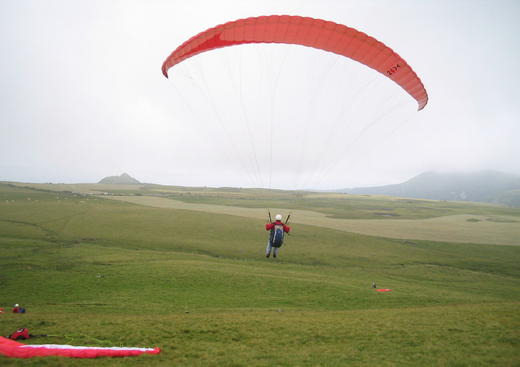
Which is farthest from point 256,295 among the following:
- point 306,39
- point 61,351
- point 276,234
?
point 306,39

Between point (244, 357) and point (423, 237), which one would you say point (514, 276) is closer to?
point (423, 237)

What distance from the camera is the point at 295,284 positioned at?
2408 centimetres

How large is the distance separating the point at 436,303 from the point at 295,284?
10925 mm

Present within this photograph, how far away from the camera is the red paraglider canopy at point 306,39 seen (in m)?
12.2

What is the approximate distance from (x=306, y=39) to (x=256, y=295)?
18347mm

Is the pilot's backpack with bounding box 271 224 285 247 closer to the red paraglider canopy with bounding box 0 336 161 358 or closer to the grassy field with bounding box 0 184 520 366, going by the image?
the grassy field with bounding box 0 184 520 366

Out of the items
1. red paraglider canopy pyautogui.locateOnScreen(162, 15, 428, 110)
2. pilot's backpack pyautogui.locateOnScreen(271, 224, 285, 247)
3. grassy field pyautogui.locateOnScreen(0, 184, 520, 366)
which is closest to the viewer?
grassy field pyautogui.locateOnScreen(0, 184, 520, 366)

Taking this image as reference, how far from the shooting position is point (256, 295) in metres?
21.6

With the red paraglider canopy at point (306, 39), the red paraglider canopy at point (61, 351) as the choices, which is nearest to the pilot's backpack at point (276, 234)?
the red paraglider canopy at point (61, 351)

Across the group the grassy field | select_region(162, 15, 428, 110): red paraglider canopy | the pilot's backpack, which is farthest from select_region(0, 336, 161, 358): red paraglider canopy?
select_region(162, 15, 428, 110): red paraglider canopy

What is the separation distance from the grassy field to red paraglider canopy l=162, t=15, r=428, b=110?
42.4 ft

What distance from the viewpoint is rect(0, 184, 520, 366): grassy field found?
11.0 meters

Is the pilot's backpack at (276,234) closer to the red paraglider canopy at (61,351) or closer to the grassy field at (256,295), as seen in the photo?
the grassy field at (256,295)

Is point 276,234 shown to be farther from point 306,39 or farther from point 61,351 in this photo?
point 306,39
